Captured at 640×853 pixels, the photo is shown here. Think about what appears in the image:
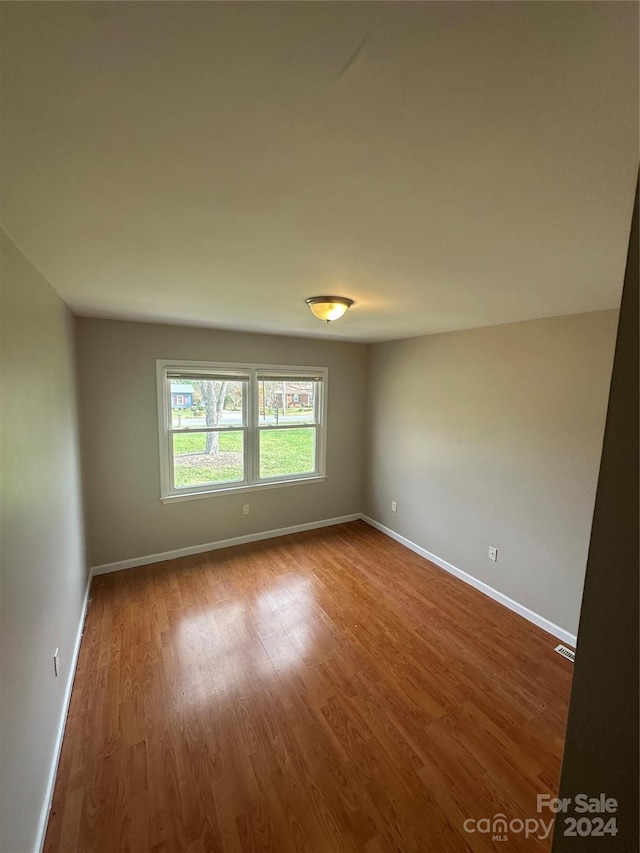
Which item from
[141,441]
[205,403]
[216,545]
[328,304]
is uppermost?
[328,304]

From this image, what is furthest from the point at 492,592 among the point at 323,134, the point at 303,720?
the point at 323,134

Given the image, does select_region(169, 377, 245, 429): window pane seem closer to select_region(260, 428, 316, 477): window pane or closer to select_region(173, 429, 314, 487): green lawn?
select_region(173, 429, 314, 487): green lawn

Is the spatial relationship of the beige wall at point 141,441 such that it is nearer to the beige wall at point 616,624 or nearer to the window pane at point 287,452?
the window pane at point 287,452

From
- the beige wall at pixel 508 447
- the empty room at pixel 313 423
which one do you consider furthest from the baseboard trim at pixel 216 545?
the beige wall at pixel 508 447

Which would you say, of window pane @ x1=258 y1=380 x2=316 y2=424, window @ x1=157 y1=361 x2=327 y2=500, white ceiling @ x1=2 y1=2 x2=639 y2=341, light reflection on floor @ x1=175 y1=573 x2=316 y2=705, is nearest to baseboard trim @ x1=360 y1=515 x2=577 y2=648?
window @ x1=157 y1=361 x2=327 y2=500

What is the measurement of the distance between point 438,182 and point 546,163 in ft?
0.81

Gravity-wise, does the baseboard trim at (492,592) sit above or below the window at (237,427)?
below

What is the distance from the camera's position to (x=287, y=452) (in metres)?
4.22

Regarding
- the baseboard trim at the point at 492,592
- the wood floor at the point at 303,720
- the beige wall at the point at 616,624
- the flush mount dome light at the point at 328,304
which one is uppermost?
the flush mount dome light at the point at 328,304

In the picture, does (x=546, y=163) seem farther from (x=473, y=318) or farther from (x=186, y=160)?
(x=473, y=318)

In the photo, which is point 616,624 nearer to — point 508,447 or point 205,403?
point 508,447

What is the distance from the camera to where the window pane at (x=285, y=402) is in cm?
395

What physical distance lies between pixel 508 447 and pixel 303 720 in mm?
2436

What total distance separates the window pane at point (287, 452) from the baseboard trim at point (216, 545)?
69cm
